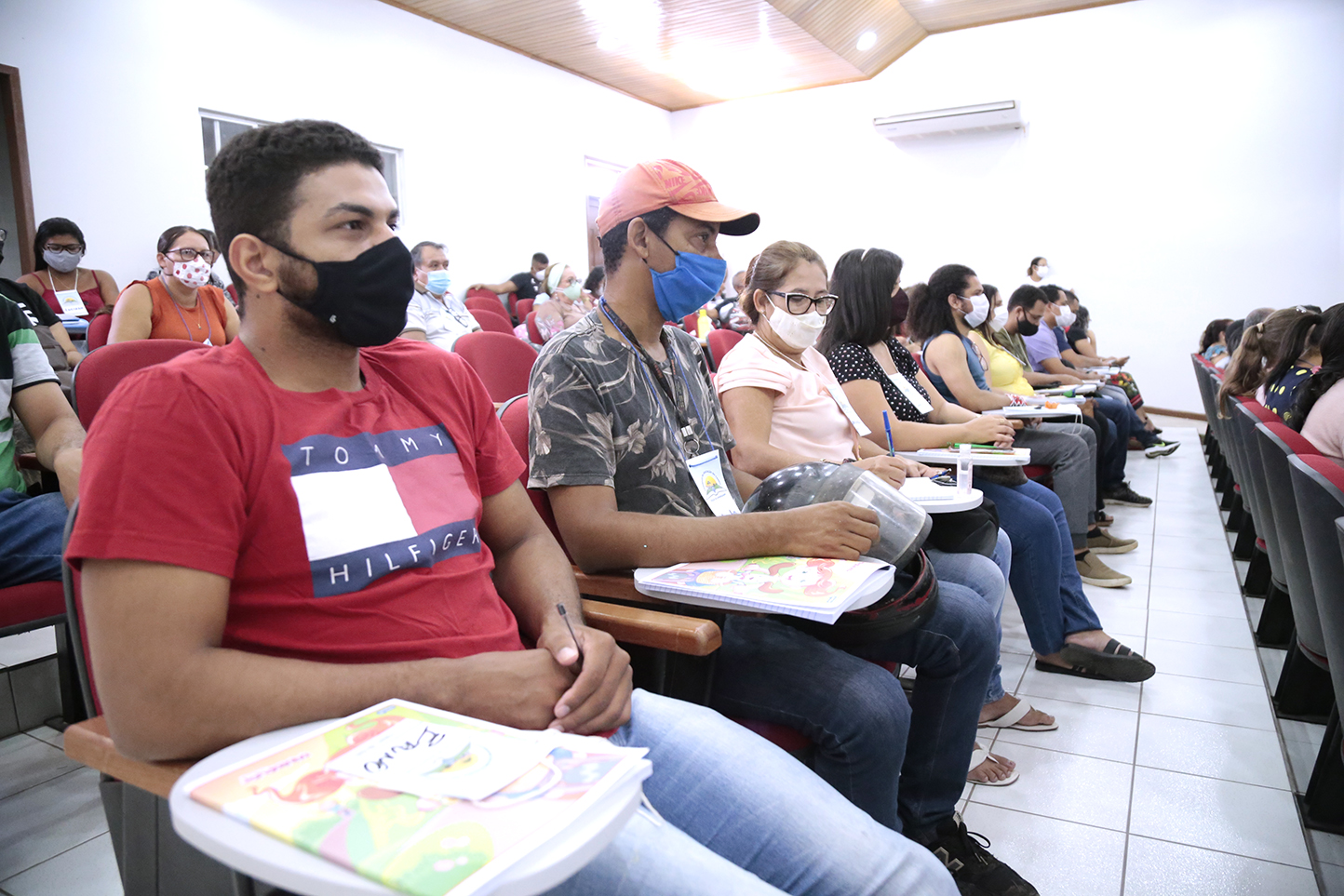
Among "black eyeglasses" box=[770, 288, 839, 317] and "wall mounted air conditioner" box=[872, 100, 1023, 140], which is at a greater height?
"wall mounted air conditioner" box=[872, 100, 1023, 140]

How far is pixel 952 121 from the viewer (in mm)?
9570

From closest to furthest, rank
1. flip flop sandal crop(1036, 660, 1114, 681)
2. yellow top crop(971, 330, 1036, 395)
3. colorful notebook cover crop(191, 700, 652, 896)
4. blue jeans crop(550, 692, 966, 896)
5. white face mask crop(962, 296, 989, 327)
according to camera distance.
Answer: colorful notebook cover crop(191, 700, 652, 896) < blue jeans crop(550, 692, 966, 896) < flip flop sandal crop(1036, 660, 1114, 681) < white face mask crop(962, 296, 989, 327) < yellow top crop(971, 330, 1036, 395)

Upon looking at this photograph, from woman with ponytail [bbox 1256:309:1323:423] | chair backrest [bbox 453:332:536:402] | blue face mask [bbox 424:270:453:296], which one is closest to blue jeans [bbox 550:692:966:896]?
chair backrest [bbox 453:332:536:402]

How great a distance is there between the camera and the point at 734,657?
4.44ft

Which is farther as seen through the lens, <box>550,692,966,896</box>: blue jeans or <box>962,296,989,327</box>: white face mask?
<box>962,296,989,327</box>: white face mask

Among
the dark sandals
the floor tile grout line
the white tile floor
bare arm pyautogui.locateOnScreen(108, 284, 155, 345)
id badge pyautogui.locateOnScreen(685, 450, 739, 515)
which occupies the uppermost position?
bare arm pyautogui.locateOnScreen(108, 284, 155, 345)

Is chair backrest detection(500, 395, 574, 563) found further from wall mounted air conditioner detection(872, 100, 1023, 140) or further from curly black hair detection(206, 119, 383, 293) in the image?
wall mounted air conditioner detection(872, 100, 1023, 140)

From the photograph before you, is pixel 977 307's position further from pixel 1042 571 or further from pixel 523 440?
pixel 523 440

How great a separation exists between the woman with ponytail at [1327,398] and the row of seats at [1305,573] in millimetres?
151

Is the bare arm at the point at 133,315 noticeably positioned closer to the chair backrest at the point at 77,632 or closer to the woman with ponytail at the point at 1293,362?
the chair backrest at the point at 77,632

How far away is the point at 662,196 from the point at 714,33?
8.21 m

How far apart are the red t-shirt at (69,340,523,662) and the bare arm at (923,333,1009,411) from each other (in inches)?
110

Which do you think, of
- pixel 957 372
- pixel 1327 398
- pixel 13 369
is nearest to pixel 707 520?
pixel 13 369

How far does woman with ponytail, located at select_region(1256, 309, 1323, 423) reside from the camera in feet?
9.52
